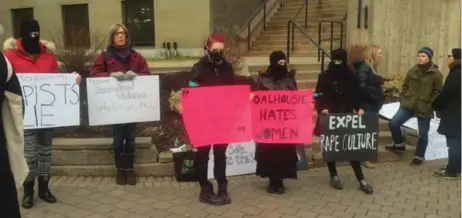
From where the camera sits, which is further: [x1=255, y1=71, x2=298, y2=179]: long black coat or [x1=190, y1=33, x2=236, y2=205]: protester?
[x1=255, y1=71, x2=298, y2=179]: long black coat

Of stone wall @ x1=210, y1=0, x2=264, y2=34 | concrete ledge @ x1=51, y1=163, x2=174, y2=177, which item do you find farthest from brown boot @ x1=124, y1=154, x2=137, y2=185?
stone wall @ x1=210, y1=0, x2=264, y2=34

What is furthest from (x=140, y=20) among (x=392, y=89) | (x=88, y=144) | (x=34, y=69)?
(x=34, y=69)

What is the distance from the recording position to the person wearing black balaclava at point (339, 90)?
203 inches

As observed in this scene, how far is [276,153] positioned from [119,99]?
1.90 m

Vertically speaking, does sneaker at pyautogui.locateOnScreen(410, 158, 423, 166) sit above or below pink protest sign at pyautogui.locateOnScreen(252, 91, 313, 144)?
below

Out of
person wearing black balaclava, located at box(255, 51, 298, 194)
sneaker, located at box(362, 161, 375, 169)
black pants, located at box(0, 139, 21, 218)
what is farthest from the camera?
sneaker, located at box(362, 161, 375, 169)

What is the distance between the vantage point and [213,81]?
15.5 feet

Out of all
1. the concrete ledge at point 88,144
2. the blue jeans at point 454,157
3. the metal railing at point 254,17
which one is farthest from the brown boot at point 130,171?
the metal railing at point 254,17

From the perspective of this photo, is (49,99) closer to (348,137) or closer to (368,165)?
(348,137)

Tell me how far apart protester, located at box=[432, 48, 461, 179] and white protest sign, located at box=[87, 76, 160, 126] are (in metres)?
3.56

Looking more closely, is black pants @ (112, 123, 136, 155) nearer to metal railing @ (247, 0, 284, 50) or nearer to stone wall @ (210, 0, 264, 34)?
metal railing @ (247, 0, 284, 50)

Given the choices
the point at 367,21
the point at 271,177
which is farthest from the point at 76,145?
the point at 367,21

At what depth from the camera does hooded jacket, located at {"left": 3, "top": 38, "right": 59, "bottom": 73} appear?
4.47 m

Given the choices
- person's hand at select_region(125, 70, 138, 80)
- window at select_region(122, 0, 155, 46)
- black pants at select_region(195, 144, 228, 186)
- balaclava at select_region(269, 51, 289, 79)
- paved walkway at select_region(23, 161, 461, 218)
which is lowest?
paved walkway at select_region(23, 161, 461, 218)
